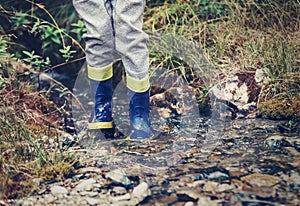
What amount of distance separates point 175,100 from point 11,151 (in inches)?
51.1

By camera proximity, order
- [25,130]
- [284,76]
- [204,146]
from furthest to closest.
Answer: [284,76]
[204,146]
[25,130]

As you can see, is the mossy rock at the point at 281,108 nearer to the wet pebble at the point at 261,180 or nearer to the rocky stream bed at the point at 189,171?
the rocky stream bed at the point at 189,171

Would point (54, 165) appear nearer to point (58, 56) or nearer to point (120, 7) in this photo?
point (120, 7)

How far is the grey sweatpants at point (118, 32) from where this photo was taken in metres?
2.48

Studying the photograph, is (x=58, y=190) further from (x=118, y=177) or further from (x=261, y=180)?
(x=261, y=180)

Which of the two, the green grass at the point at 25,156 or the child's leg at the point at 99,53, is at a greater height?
the child's leg at the point at 99,53

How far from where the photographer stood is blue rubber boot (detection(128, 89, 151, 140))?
2.63m

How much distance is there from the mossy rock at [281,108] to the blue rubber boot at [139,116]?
715mm

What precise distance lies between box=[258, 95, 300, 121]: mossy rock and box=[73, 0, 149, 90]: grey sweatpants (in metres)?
0.76

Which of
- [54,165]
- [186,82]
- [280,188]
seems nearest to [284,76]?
[186,82]

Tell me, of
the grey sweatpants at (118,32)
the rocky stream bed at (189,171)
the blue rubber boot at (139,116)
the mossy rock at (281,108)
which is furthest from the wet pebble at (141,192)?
the mossy rock at (281,108)

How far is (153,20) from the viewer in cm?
356

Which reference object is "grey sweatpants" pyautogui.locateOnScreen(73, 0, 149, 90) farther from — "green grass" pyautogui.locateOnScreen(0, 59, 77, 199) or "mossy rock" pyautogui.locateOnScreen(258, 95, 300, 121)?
"mossy rock" pyautogui.locateOnScreen(258, 95, 300, 121)

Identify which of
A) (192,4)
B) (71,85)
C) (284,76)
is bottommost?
(71,85)
